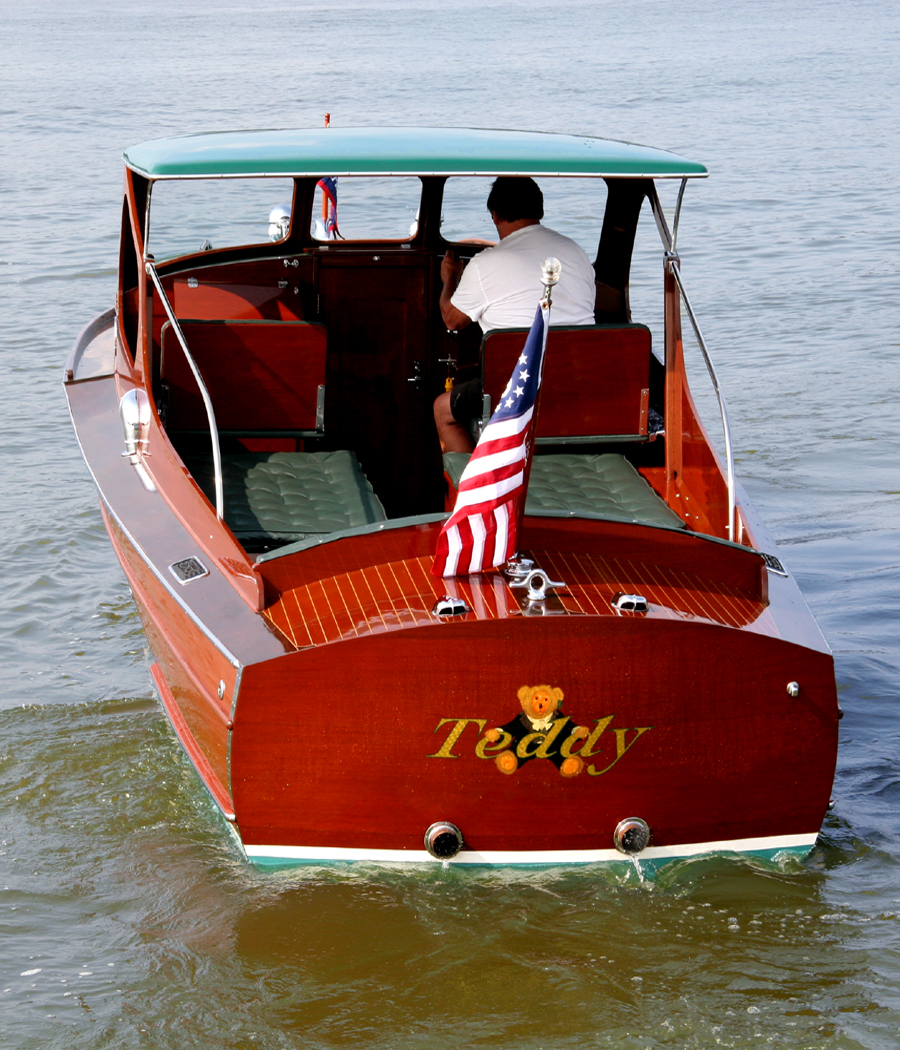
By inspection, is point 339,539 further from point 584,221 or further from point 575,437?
point 584,221

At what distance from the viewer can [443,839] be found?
300cm

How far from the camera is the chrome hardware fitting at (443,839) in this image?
2996 millimetres

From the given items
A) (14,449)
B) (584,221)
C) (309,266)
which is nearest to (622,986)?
(309,266)

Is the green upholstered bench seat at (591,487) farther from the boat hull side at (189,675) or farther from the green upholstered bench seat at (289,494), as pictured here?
the boat hull side at (189,675)

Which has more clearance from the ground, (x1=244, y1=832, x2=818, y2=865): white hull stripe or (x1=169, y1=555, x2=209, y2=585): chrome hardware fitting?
(x1=169, y1=555, x2=209, y2=585): chrome hardware fitting

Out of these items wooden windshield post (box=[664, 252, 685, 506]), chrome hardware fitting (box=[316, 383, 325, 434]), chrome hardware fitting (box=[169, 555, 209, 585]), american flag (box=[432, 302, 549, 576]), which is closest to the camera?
american flag (box=[432, 302, 549, 576])

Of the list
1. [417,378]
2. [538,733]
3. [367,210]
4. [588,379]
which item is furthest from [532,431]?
[367,210]

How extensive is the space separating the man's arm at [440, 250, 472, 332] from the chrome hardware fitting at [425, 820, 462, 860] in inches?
77.0

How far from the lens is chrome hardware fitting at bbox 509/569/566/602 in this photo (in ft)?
9.57

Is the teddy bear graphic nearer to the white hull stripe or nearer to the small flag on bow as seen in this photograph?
the white hull stripe

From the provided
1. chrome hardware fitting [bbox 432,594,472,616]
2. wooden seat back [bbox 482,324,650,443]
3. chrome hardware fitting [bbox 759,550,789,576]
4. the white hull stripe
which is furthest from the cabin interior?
the white hull stripe

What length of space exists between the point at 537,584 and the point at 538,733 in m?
0.34

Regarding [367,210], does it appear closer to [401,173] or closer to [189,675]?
[401,173]

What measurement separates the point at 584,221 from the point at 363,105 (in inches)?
577
